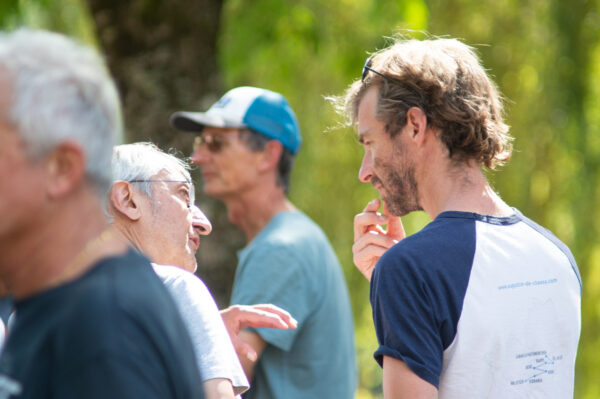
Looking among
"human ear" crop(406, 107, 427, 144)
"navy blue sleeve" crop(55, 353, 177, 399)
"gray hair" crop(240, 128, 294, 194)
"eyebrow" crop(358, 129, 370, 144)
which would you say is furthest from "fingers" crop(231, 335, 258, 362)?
"gray hair" crop(240, 128, 294, 194)

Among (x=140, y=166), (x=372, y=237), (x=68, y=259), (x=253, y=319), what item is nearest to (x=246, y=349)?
(x=253, y=319)

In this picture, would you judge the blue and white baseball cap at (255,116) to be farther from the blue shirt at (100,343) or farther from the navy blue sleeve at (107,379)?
the navy blue sleeve at (107,379)

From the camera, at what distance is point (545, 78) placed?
5.96m

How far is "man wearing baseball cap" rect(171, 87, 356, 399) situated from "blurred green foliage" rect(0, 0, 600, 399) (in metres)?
1.59

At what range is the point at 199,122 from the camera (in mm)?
3939

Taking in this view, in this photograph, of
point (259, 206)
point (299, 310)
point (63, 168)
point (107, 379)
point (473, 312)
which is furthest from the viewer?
point (259, 206)

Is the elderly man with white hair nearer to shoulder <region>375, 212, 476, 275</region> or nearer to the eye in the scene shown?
the eye

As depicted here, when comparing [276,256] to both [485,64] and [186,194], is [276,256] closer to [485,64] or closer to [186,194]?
[186,194]

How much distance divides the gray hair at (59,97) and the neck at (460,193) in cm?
111

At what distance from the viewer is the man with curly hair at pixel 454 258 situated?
1968mm

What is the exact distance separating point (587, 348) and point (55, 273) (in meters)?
5.83

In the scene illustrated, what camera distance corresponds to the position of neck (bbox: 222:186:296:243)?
3.85 metres

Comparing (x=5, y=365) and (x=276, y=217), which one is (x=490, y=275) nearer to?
(x=5, y=365)

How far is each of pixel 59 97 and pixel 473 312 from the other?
1141 mm
